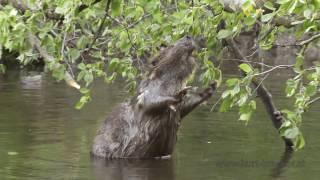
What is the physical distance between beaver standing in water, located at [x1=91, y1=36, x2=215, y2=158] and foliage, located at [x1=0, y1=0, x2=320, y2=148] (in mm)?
323

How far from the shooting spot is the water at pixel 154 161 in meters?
12.7

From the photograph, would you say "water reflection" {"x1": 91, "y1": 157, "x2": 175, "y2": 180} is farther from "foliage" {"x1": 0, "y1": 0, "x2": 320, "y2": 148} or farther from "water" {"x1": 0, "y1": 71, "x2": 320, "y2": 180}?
"foliage" {"x1": 0, "y1": 0, "x2": 320, "y2": 148}

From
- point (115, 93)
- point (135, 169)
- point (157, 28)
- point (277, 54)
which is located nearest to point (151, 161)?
point (135, 169)

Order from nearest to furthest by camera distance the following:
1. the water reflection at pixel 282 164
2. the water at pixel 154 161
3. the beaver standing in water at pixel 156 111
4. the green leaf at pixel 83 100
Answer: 1. the green leaf at pixel 83 100
2. the water at pixel 154 161
3. the water reflection at pixel 282 164
4. the beaver standing in water at pixel 156 111

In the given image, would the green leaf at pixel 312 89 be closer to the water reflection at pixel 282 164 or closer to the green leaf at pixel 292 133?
the green leaf at pixel 292 133

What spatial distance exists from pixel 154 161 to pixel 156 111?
91 cm

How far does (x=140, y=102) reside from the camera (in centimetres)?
1359

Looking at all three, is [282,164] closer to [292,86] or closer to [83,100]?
[83,100]

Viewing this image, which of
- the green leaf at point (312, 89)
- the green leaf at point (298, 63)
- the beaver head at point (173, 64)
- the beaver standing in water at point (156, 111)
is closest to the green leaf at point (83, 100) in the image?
the beaver standing in water at point (156, 111)

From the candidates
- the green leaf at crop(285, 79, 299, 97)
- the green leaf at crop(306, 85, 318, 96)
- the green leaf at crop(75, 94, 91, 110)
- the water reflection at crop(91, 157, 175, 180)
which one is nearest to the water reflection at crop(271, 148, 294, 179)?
the water reflection at crop(91, 157, 175, 180)

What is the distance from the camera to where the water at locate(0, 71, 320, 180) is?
1273 centimetres

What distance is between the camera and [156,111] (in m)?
13.5

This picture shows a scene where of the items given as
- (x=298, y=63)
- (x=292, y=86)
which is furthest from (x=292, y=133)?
Answer: (x=298, y=63)

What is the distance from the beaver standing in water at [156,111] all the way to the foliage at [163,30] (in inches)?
12.7
